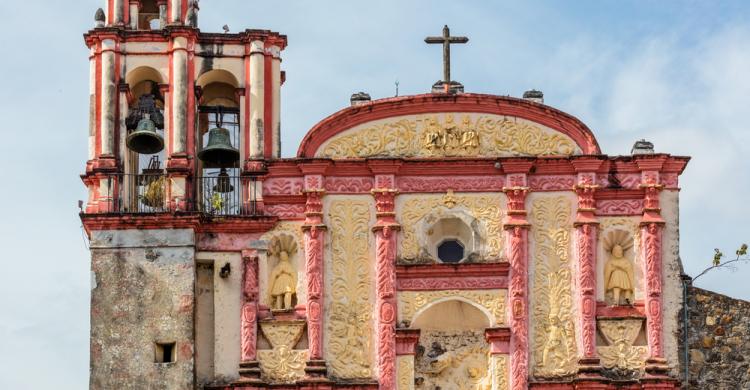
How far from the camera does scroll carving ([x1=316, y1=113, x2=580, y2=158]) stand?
3303 cm

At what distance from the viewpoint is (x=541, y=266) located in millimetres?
32406

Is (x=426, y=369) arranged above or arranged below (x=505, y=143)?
below

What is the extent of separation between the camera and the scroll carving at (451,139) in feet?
108

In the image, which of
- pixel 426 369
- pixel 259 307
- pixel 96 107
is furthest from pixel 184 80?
pixel 426 369

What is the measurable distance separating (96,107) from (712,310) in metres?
10.4

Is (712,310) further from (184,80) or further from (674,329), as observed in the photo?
(184,80)

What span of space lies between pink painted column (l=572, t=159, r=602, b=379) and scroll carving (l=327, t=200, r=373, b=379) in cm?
332

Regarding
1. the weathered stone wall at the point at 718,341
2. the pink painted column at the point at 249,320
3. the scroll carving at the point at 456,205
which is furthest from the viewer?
the scroll carving at the point at 456,205

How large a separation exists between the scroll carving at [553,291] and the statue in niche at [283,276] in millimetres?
3856

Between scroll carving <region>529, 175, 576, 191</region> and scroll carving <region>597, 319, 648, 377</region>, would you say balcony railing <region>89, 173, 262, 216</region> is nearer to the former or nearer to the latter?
scroll carving <region>529, 175, 576, 191</region>

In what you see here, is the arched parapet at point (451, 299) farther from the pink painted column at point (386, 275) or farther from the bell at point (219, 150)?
the bell at point (219, 150)

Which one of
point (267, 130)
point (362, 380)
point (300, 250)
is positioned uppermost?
point (267, 130)

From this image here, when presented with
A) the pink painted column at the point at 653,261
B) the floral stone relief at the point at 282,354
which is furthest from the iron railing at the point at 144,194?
the pink painted column at the point at 653,261

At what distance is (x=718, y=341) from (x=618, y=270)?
1929 mm
